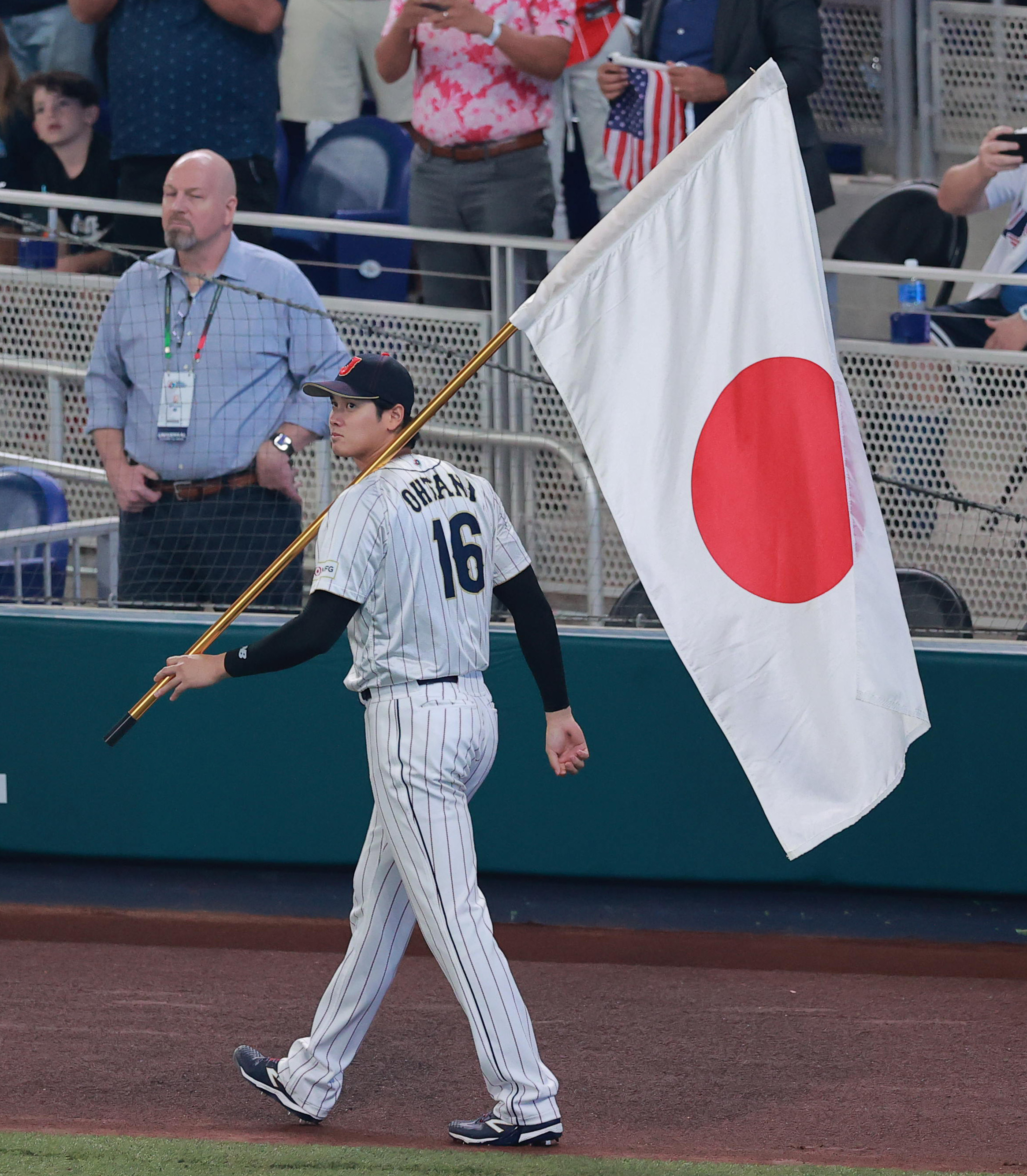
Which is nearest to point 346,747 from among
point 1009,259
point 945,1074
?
point 945,1074

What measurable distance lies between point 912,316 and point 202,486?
2537 mm

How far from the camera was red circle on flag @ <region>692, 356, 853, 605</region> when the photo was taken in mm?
3738

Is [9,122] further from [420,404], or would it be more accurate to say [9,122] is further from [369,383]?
[369,383]

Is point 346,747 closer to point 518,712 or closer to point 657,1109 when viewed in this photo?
point 518,712

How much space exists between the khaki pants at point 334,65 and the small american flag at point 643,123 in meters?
1.06

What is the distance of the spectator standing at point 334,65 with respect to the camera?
7.47m

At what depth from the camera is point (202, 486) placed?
18.5 feet

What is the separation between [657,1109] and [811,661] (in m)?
1.36

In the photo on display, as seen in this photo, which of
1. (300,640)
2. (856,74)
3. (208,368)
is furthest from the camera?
(856,74)

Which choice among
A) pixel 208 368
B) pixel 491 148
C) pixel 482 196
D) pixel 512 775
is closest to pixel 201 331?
pixel 208 368

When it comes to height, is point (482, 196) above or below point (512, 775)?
above

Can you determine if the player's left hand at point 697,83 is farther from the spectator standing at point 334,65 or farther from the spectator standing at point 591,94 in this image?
the spectator standing at point 334,65

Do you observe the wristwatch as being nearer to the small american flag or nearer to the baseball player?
the baseball player

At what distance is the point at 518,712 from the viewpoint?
5.86 metres
